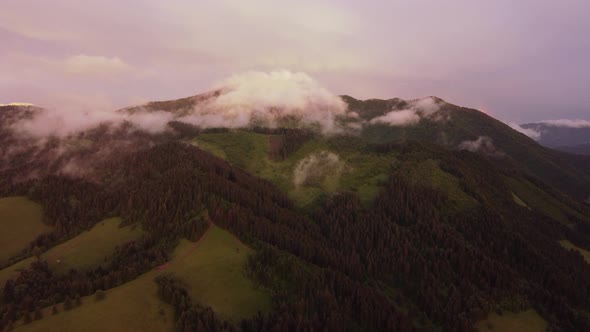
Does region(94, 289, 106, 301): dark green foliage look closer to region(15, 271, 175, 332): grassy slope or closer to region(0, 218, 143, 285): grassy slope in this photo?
region(15, 271, 175, 332): grassy slope

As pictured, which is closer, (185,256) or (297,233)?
(185,256)

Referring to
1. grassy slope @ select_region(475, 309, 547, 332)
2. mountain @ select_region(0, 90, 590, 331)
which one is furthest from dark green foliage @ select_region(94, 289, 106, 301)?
grassy slope @ select_region(475, 309, 547, 332)

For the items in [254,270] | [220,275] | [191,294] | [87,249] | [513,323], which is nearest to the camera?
[191,294]

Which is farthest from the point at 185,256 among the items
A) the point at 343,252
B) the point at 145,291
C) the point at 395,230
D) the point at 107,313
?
the point at 395,230

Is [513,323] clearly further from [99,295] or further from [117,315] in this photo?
[99,295]

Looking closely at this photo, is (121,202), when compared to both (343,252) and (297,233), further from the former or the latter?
(343,252)

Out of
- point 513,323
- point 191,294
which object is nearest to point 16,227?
point 191,294

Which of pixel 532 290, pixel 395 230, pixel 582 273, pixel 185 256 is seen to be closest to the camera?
pixel 185 256
